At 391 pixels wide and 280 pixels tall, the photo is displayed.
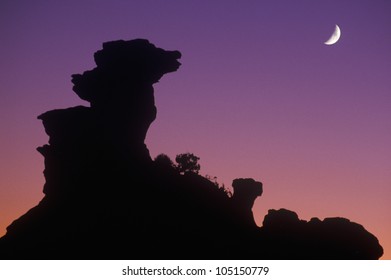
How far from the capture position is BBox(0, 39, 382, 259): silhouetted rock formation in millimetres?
40719

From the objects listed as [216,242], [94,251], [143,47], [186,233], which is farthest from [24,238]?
[143,47]

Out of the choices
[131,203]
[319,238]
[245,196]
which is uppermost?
[245,196]

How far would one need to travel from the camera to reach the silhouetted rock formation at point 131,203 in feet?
134

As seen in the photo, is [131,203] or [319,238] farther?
[319,238]

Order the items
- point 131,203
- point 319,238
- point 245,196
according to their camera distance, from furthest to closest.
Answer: point 245,196
point 319,238
point 131,203

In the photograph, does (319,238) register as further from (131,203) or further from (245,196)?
(131,203)

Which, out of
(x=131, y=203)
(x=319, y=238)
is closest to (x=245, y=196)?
(x=319, y=238)

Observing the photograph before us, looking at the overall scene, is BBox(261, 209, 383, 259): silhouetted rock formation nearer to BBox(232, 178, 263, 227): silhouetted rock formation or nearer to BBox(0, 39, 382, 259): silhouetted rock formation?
BBox(0, 39, 382, 259): silhouetted rock formation

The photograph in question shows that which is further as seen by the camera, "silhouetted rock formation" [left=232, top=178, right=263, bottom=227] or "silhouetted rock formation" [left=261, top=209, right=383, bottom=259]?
"silhouetted rock formation" [left=232, top=178, right=263, bottom=227]

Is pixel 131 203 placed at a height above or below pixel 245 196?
below

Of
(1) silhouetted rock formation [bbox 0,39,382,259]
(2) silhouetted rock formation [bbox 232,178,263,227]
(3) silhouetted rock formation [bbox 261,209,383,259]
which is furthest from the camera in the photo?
(2) silhouetted rock formation [bbox 232,178,263,227]

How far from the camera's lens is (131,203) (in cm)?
4281

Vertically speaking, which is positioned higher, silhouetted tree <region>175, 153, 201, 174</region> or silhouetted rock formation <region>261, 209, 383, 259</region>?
silhouetted tree <region>175, 153, 201, 174</region>

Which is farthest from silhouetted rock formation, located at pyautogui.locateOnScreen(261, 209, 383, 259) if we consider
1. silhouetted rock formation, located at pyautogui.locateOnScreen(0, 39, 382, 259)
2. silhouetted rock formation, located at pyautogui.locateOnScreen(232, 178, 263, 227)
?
silhouetted rock formation, located at pyautogui.locateOnScreen(232, 178, 263, 227)
